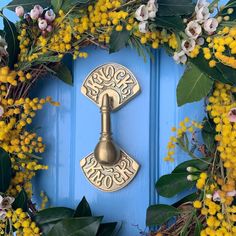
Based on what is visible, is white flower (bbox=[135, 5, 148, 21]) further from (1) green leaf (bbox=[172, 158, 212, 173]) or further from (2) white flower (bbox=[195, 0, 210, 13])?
(1) green leaf (bbox=[172, 158, 212, 173])

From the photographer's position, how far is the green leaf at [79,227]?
32.9 inches

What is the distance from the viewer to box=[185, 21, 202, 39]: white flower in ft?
2.60

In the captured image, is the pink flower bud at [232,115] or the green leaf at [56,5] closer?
the pink flower bud at [232,115]

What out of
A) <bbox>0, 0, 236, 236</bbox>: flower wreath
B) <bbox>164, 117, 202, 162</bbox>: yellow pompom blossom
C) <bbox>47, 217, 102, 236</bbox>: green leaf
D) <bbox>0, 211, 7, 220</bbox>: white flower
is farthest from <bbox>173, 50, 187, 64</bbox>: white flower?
<bbox>0, 211, 7, 220</bbox>: white flower

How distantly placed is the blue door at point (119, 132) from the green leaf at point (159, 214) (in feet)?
0.17

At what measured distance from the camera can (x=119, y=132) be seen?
0.91 metres

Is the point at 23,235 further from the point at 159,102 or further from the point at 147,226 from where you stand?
the point at 159,102

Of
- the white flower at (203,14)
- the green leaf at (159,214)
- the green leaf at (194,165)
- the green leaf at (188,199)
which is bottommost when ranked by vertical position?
the green leaf at (159,214)

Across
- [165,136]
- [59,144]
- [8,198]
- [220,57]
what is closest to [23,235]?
[8,198]

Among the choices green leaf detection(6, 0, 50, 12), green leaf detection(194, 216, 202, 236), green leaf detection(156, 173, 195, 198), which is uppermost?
green leaf detection(6, 0, 50, 12)

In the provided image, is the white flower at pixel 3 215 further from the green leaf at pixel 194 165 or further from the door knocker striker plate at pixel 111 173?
the green leaf at pixel 194 165

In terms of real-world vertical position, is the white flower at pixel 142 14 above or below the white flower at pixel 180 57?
above

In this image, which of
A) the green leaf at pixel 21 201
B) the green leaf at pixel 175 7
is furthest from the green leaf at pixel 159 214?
the green leaf at pixel 175 7

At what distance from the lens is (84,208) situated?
0.88 meters
